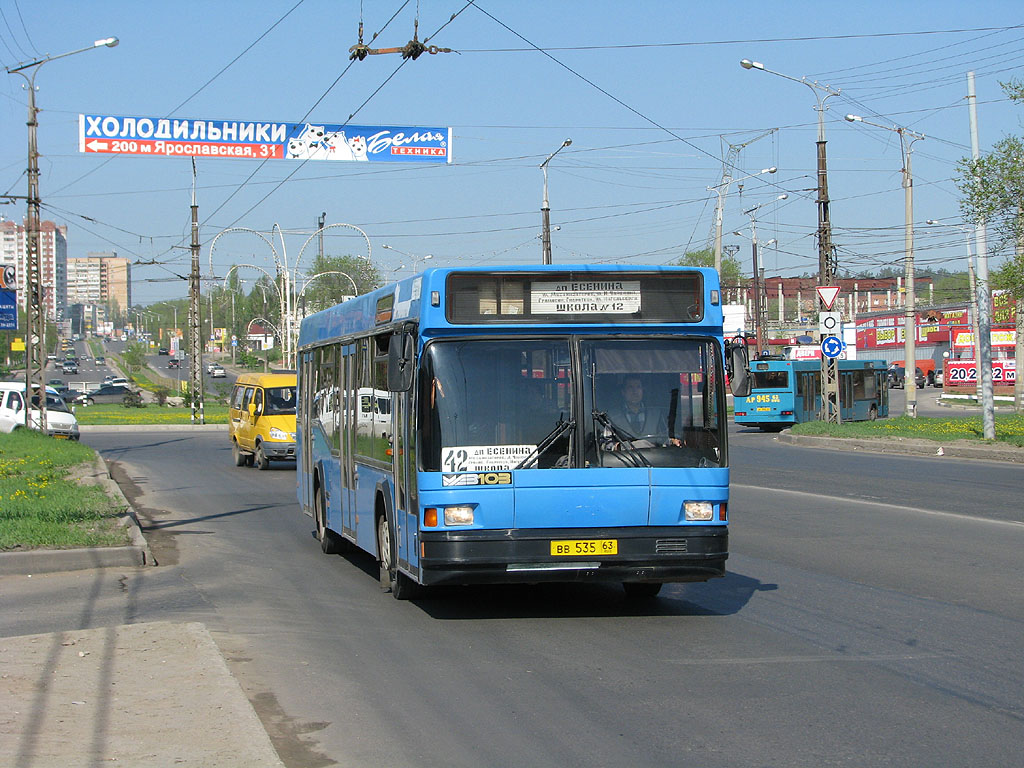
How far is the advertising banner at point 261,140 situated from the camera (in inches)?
1169

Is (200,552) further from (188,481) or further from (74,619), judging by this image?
(188,481)

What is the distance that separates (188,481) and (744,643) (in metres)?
19.0

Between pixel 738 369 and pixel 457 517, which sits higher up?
pixel 738 369

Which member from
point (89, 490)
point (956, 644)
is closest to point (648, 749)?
point (956, 644)

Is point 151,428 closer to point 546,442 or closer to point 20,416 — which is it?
point 20,416

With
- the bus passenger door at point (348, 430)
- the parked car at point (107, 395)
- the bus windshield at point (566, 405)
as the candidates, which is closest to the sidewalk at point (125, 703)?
the bus windshield at point (566, 405)

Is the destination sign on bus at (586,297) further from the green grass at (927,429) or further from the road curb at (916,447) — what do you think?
the green grass at (927,429)

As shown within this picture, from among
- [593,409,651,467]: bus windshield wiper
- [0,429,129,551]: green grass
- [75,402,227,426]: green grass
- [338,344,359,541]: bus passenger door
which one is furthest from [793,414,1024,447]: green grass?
[75,402,227,426]: green grass

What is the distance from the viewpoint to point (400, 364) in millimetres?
9344

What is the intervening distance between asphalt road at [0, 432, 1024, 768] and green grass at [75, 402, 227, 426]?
133 ft

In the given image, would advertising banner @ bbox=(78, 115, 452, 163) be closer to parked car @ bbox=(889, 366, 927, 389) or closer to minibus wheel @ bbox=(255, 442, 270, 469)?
minibus wheel @ bbox=(255, 442, 270, 469)

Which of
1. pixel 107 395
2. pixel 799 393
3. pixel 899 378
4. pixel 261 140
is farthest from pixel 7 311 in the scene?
pixel 899 378

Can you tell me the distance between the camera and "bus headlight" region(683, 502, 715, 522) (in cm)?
916

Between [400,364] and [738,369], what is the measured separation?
2.61m
